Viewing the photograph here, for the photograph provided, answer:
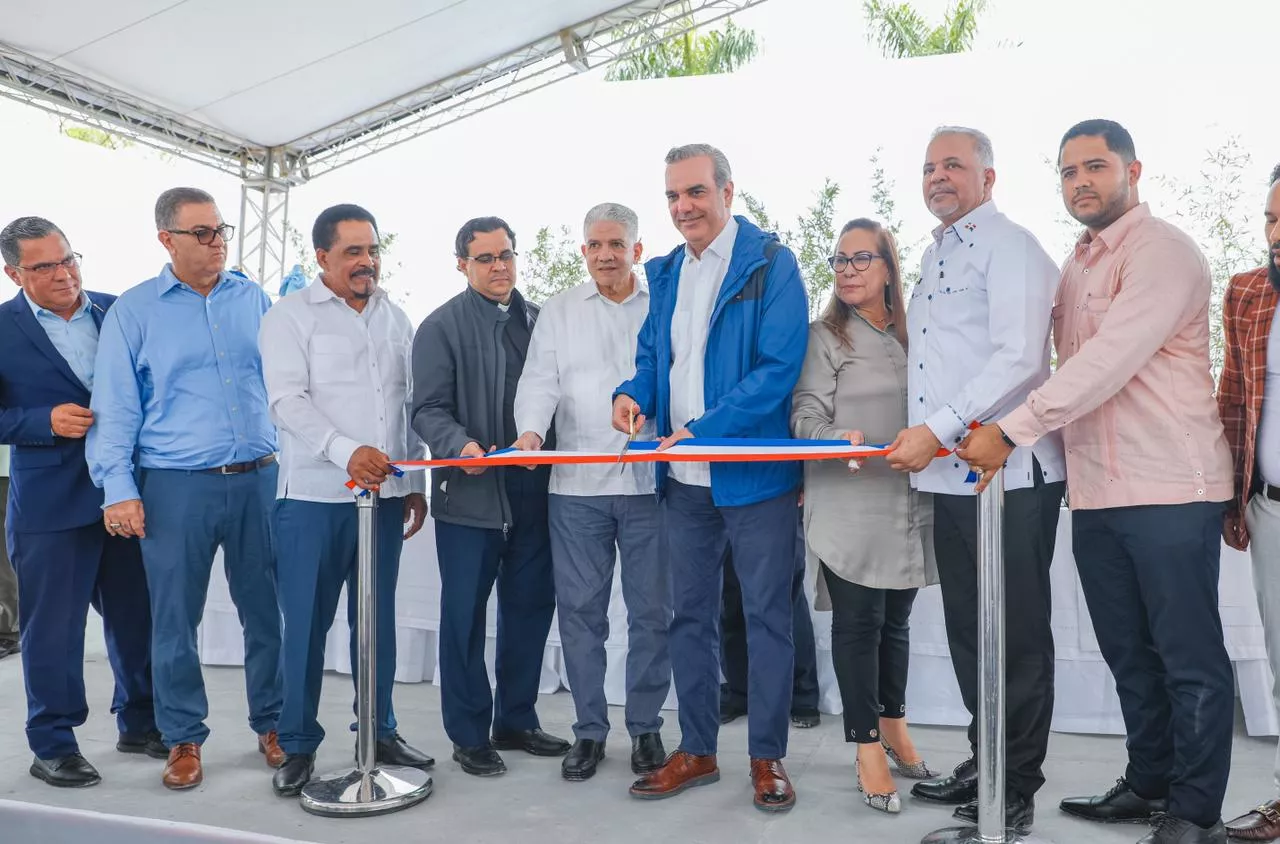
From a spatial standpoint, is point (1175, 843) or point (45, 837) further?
point (45, 837)

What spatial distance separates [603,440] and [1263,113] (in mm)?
6073

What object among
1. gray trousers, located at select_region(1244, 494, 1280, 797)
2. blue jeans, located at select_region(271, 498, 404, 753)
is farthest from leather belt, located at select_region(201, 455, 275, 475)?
gray trousers, located at select_region(1244, 494, 1280, 797)

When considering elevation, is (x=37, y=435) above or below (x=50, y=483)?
above

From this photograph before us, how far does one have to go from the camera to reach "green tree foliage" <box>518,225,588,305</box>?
8508 mm

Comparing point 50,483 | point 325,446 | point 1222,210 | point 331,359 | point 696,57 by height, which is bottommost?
point 50,483

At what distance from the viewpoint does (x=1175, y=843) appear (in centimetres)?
244

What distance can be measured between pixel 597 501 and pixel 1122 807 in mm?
1631

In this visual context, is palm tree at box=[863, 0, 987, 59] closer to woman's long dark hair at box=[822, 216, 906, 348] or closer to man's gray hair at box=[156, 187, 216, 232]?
woman's long dark hair at box=[822, 216, 906, 348]

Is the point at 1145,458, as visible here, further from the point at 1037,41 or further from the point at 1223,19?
the point at 1037,41

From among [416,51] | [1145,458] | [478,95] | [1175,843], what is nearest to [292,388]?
[1145,458]

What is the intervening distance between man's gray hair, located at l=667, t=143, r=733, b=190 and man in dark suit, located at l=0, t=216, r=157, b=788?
1950 millimetres

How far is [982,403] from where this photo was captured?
2506mm

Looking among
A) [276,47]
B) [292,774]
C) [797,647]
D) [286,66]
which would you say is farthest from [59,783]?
[286,66]

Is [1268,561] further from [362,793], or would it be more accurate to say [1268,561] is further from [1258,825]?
[362,793]
